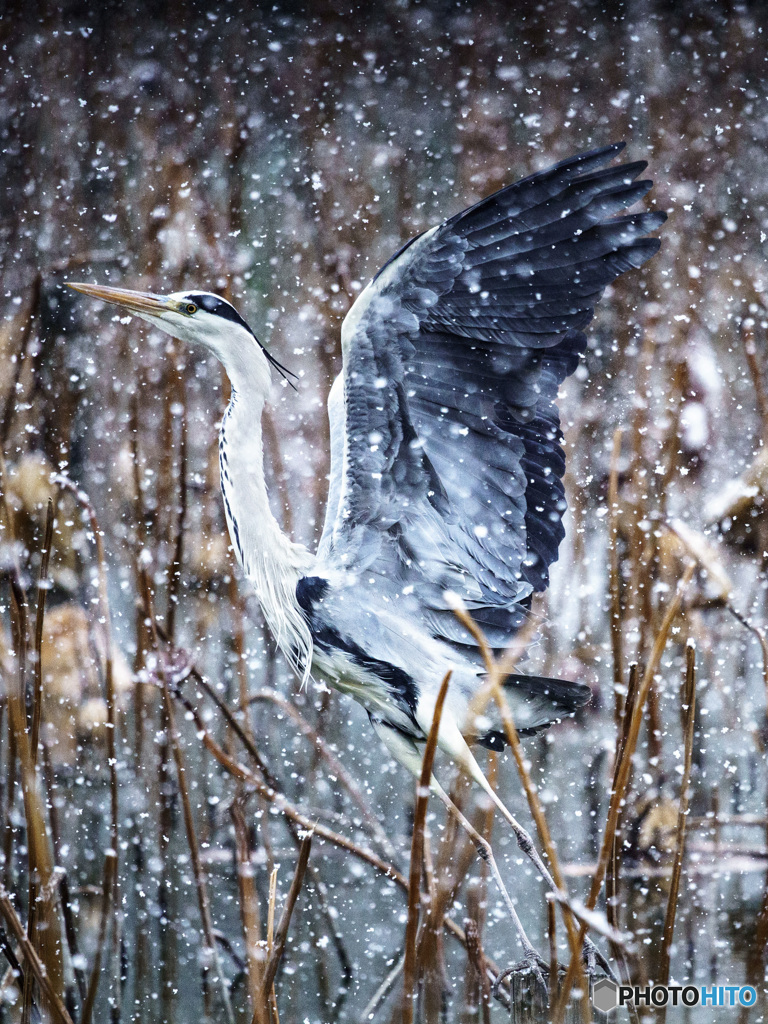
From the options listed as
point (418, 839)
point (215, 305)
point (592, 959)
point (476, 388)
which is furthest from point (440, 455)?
point (592, 959)

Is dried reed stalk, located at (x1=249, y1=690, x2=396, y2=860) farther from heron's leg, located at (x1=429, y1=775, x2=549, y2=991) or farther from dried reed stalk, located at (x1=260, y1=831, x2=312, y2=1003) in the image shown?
dried reed stalk, located at (x1=260, y1=831, x2=312, y2=1003)

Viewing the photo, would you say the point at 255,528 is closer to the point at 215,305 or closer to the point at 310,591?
the point at 310,591

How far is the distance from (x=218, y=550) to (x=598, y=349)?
24.8 inches

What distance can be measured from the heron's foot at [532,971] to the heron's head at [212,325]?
696 mm

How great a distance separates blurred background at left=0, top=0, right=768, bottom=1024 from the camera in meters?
1.09

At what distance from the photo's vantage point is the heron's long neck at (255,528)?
3.23 ft

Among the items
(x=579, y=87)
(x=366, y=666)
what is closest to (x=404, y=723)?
(x=366, y=666)

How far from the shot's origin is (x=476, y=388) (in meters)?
0.93

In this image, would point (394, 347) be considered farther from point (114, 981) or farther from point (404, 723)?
point (114, 981)

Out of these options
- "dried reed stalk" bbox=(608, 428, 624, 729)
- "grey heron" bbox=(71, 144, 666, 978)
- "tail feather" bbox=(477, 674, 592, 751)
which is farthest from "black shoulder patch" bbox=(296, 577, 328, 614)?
"dried reed stalk" bbox=(608, 428, 624, 729)

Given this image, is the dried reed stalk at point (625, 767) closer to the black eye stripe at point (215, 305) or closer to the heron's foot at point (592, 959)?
the heron's foot at point (592, 959)

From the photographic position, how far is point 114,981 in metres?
1.08

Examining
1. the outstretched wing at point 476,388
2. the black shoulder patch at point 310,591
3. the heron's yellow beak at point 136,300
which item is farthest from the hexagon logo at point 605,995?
the heron's yellow beak at point 136,300

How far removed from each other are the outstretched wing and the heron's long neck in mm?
55
